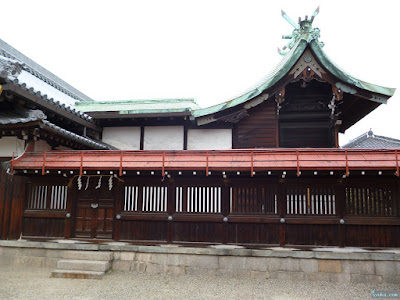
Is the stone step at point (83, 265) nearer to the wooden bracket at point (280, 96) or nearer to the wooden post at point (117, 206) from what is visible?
the wooden post at point (117, 206)

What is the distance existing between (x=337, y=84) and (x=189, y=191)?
6.49 meters

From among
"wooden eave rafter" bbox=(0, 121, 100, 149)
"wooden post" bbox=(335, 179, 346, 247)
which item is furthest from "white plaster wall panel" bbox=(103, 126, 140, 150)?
"wooden post" bbox=(335, 179, 346, 247)

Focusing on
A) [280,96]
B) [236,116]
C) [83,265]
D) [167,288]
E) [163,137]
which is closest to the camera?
[167,288]

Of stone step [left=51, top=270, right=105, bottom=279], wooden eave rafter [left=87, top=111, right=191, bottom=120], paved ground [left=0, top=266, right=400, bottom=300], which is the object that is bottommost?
paved ground [left=0, top=266, right=400, bottom=300]

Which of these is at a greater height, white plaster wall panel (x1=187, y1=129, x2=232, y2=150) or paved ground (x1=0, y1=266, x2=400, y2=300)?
white plaster wall panel (x1=187, y1=129, x2=232, y2=150)

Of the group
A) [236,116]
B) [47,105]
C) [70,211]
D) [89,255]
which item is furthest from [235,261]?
[47,105]

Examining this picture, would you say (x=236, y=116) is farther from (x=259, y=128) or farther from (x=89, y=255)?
(x=89, y=255)

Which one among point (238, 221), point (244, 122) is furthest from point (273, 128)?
point (238, 221)

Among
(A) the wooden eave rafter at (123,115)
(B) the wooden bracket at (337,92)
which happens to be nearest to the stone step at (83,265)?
(A) the wooden eave rafter at (123,115)

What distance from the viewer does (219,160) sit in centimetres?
995

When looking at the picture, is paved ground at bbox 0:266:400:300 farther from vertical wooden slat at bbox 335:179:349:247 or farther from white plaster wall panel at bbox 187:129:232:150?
white plaster wall panel at bbox 187:129:232:150

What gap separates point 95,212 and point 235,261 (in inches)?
202

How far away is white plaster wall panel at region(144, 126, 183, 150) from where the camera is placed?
1306cm

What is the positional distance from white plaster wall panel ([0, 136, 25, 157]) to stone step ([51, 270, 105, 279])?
4315mm
